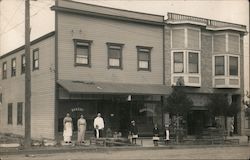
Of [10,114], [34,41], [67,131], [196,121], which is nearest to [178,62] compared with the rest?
[196,121]

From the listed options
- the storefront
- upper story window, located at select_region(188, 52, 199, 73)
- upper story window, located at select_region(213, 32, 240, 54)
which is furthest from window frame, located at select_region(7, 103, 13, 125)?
upper story window, located at select_region(213, 32, 240, 54)

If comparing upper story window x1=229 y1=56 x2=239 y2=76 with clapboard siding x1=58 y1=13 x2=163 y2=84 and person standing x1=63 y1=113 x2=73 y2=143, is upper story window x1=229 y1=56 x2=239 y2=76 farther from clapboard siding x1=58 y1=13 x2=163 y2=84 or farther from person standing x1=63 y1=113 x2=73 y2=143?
person standing x1=63 y1=113 x2=73 y2=143

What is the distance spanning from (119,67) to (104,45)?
75.1 inches

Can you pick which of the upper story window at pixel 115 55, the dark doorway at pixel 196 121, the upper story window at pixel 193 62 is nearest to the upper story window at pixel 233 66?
the upper story window at pixel 193 62

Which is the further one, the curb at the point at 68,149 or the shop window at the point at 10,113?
the shop window at the point at 10,113

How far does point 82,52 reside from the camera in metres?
28.9

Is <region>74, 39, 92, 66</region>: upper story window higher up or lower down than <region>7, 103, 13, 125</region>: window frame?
higher up

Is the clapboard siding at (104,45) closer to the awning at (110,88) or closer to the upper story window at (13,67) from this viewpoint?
the awning at (110,88)

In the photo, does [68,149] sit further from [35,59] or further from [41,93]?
[35,59]

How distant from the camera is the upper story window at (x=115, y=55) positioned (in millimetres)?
30130

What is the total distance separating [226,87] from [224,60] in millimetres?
2105

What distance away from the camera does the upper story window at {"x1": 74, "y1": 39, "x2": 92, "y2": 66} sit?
28531mm

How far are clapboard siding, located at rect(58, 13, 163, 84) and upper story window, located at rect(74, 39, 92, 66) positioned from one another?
0.26 meters

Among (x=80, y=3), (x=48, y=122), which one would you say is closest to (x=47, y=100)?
(x=48, y=122)
